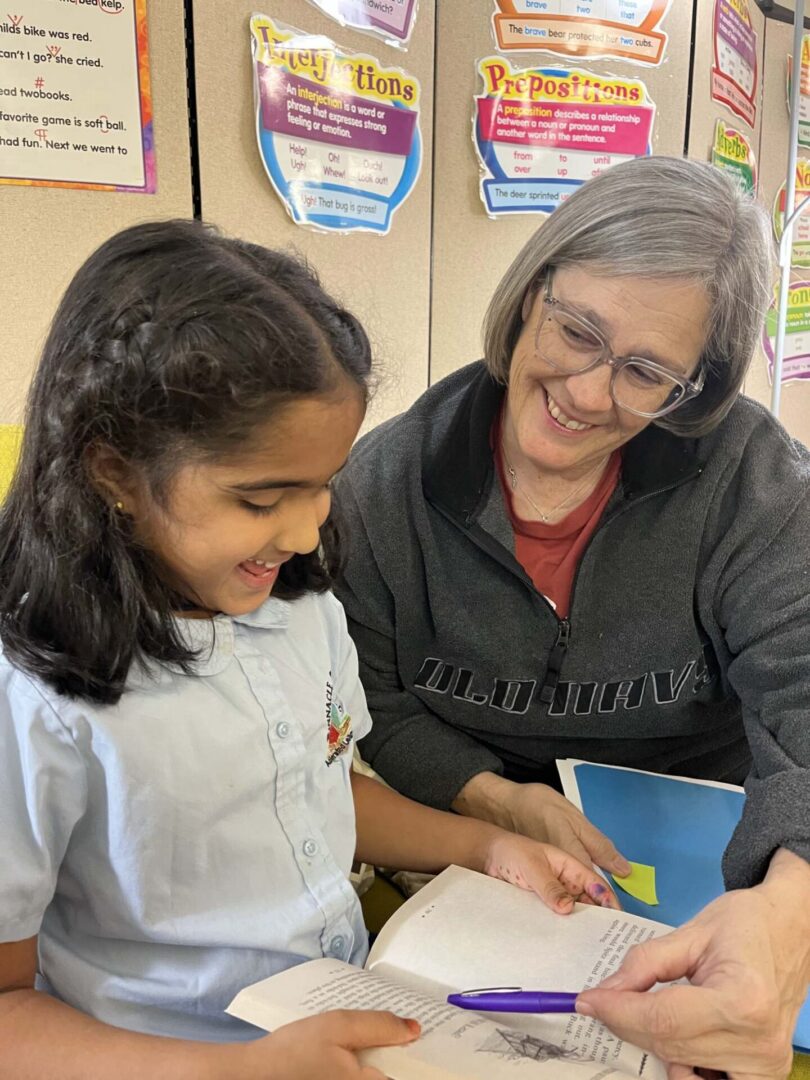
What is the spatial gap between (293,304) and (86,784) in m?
0.37

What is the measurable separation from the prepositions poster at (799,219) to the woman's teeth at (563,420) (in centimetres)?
234

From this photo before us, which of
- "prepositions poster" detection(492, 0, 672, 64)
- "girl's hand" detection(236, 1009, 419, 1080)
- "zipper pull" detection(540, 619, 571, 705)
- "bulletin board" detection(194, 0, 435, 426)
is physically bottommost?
"girl's hand" detection(236, 1009, 419, 1080)

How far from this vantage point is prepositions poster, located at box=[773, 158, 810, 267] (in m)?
3.03

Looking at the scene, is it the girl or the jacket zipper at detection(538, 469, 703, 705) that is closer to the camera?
the girl

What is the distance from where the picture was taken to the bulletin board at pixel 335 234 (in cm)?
Answer: 142

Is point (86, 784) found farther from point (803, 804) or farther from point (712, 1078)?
point (803, 804)

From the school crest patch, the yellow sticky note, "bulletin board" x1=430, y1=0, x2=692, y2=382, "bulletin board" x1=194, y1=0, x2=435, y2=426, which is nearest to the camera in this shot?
the school crest patch

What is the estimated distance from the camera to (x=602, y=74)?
2.08 metres

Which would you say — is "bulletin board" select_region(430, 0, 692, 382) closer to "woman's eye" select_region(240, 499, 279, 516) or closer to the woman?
the woman

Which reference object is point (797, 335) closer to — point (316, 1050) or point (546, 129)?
point (546, 129)

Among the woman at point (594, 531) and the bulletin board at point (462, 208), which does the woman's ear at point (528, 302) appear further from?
the bulletin board at point (462, 208)

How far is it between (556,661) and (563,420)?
295 millimetres

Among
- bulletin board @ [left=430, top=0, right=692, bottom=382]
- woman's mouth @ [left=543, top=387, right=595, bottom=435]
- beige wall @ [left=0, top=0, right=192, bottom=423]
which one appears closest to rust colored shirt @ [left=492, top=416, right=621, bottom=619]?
woman's mouth @ [left=543, top=387, right=595, bottom=435]

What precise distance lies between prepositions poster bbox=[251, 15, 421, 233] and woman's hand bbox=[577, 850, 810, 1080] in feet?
4.39
